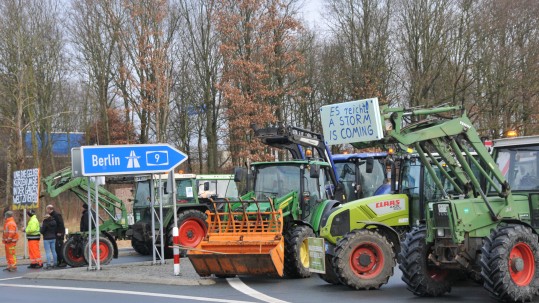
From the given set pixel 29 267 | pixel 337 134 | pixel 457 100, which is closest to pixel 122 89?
pixel 457 100

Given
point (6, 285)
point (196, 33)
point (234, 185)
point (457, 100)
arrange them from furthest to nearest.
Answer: point (196, 33), point (457, 100), point (234, 185), point (6, 285)

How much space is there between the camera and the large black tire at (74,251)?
22031mm

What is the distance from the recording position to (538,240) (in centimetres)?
1215

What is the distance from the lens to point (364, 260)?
547 inches

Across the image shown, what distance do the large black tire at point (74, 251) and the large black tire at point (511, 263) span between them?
1388 centimetres

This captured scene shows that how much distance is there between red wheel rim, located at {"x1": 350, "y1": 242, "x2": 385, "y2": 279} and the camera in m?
13.9

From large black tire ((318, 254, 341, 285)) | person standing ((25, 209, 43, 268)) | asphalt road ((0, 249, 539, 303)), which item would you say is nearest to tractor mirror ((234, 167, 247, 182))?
asphalt road ((0, 249, 539, 303))

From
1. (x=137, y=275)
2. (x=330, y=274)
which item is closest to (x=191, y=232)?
(x=137, y=275)

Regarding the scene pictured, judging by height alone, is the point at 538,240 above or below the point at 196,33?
below

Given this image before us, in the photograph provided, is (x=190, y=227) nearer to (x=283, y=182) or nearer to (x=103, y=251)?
(x=103, y=251)

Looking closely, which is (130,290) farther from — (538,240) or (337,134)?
(538,240)

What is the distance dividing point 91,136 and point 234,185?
25.7 m

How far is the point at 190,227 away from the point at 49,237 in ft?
13.6

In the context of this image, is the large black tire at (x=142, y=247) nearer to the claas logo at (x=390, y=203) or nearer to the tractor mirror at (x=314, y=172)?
the tractor mirror at (x=314, y=172)
